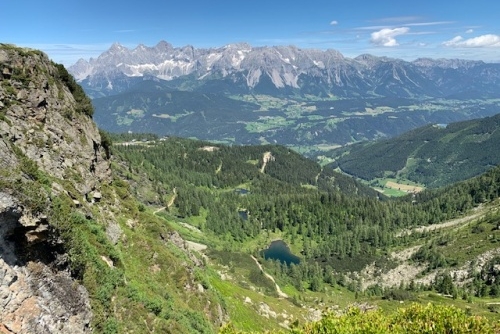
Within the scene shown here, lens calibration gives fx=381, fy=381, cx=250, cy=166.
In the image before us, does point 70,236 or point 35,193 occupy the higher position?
point 35,193

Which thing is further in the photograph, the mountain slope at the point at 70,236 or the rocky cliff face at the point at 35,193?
the mountain slope at the point at 70,236

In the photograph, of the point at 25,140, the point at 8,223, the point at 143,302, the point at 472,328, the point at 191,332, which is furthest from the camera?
the point at 25,140

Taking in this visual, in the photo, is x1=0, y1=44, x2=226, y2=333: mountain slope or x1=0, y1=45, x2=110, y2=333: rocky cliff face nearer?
x1=0, y1=45, x2=110, y2=333: rocky cliff face

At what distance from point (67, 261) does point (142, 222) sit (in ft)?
128

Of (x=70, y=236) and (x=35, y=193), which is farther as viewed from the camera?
(x=70, y=236)

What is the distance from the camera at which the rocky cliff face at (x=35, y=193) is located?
30031 mm

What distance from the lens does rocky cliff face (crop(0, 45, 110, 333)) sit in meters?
30.0

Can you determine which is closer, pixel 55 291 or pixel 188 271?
pixel 55 291

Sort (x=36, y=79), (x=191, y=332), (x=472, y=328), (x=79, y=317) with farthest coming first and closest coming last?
(x=36, y=79) < (x=191, y=332) < (x=79, y=317) < (x=472, y=328)

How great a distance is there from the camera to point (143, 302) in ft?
152

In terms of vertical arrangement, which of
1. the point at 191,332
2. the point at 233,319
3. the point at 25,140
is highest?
the point at 25,140

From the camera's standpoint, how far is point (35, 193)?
33.7m

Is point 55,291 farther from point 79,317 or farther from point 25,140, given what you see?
point 25,140

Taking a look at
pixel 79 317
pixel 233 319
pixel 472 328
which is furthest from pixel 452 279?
pixel 79 317
